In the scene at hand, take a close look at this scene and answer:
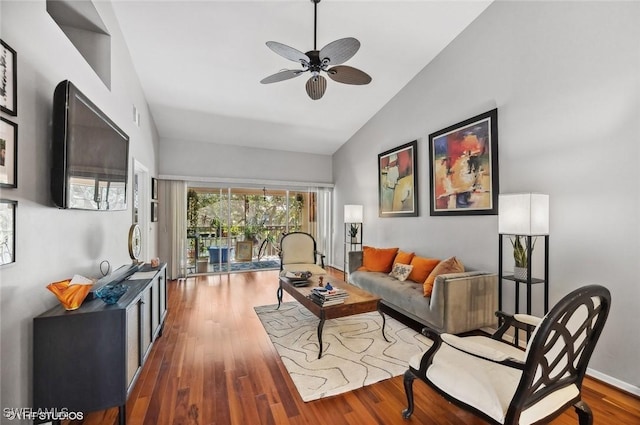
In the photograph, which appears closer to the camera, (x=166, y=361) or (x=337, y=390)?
(x=337, y=390)

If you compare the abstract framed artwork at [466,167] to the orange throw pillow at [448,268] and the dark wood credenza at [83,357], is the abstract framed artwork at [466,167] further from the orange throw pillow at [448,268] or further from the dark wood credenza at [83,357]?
the dark wood credenza at [83,357]

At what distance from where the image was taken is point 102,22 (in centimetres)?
255

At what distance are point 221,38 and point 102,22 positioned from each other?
114 cm

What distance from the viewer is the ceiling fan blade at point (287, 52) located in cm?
231

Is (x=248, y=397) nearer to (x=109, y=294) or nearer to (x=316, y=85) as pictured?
(x=109, y=294)

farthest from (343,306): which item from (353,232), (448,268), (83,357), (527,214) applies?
(353,232)

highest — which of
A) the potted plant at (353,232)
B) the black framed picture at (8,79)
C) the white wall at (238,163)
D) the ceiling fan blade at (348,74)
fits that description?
the ceiling fan blade at (348,74)

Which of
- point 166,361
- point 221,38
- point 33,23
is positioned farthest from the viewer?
point 221,38

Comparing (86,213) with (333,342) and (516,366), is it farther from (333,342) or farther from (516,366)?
(516,366)

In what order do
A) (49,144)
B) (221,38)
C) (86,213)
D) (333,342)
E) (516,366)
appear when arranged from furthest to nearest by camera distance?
1. (221,38)
2. (333,342)
3. (86,213)
4. (49,144)
5. (516,366)

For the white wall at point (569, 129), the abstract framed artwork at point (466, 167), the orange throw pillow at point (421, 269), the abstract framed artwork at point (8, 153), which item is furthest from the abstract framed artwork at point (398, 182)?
the abstract framed artwork at point (8, 153)

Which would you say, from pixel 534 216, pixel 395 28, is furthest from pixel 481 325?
pixel 395 28

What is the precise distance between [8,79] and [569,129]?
3914 millimetres

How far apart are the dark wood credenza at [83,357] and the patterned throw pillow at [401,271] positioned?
3.14 m
